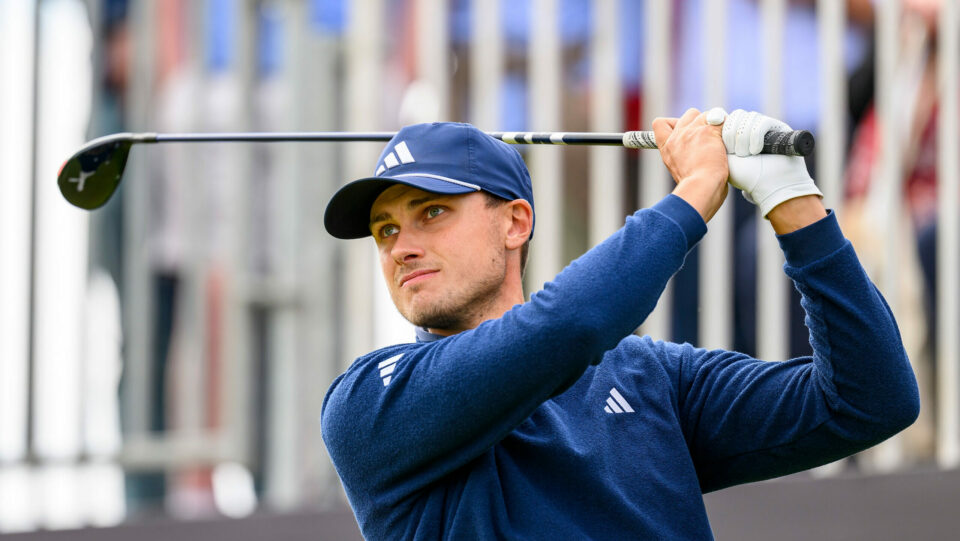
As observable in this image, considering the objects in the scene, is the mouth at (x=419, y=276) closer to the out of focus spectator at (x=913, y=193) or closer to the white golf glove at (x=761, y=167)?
the white golf glove at (x=761, y=167)

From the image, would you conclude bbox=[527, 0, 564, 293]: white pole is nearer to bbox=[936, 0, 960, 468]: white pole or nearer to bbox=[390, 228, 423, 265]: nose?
bbox=[936, 0, 960, 468]: white pole

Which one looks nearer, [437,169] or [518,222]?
[437,169]

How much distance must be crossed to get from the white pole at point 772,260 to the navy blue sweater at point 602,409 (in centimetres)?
247

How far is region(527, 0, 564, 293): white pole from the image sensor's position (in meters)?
3.97

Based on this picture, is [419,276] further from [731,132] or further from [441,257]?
[731,132]

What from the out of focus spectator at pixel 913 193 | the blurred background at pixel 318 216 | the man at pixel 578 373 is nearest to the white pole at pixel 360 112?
the blurred background at pixel 318 216

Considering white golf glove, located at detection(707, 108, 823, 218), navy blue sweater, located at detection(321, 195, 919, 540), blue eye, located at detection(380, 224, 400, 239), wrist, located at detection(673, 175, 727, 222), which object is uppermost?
white golf glove, located at detection(707, 108, 823, 218)

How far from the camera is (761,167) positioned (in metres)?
1.58

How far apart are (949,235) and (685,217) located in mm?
3194

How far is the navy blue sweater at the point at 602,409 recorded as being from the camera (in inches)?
57.1

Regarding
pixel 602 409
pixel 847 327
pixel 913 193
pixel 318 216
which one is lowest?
pixel 602 409

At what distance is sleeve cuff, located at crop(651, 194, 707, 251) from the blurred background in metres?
2.35

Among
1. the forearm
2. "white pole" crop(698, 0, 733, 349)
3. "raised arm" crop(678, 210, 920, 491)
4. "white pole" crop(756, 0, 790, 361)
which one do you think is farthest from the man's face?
"white pole" crop(756, 0, 790, 361)

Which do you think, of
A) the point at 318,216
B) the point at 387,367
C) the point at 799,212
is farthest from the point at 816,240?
the point at 318,216
